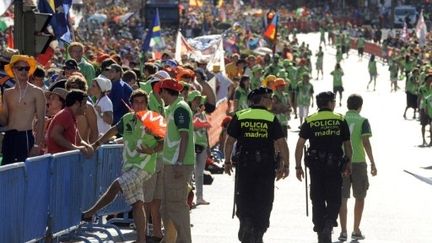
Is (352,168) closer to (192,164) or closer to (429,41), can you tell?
(192,164)

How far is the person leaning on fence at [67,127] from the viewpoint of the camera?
1284cm

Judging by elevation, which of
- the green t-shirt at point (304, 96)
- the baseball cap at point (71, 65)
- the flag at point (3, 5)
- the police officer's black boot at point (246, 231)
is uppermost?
the flag at point (3, 5)

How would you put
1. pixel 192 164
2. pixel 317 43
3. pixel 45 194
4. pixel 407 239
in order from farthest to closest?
pixel 317 43 < pixel 407 239 < pixel 192 164 < pixel 45 194

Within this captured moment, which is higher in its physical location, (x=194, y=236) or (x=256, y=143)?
(x=256, y=143)

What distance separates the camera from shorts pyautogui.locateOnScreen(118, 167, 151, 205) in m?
13.1

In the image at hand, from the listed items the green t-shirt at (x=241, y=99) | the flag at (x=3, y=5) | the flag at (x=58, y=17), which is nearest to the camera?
the flag at (x=3, y=5)

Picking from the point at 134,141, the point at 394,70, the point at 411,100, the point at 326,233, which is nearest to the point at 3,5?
the point at 134,141

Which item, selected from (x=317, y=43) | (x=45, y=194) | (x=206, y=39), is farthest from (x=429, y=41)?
(x=45, y=194)

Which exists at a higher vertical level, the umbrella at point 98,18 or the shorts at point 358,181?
the shorts at point 358,181

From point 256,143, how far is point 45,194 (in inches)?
83.6

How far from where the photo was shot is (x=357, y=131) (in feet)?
49.1

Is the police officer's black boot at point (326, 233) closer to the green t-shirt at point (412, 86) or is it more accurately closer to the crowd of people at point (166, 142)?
the crowd of people at point (166, 142)

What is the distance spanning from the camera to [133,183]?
13.1m

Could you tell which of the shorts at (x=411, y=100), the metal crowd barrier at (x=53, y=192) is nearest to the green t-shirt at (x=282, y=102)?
the metal crowd barrier at (x=53, y=192)
